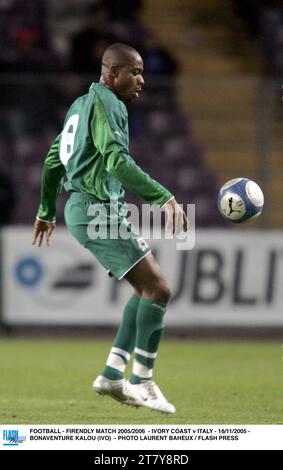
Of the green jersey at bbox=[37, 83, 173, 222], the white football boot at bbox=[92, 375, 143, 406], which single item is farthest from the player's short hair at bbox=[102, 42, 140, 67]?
the white football boot at bbox=[92, 375, 143, 406]

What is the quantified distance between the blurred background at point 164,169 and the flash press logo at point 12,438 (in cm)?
650

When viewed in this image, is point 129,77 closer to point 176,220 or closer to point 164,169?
point 176,220

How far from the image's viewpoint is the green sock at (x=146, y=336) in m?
7.12

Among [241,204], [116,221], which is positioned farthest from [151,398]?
[241,204]

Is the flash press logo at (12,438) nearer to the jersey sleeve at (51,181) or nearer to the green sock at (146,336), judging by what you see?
the green sock at (146,336)

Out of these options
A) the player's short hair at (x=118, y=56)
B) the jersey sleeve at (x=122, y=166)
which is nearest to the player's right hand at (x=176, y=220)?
the jersey sleeve at (x=122, y=166)

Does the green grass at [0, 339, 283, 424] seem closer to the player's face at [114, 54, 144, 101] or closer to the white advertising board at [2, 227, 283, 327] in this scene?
the white advertising board at [2, 227, 283, 327]

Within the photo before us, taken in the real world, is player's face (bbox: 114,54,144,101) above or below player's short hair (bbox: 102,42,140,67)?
below

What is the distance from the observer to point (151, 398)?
7039mm

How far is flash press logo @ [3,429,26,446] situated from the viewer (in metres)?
5.85

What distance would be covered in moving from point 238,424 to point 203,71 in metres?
9.98

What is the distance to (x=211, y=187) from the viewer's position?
13.4 meters

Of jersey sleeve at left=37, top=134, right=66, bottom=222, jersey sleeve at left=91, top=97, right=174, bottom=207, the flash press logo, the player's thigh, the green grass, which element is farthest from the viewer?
jersey sleeve at left=37, top=134, right=66, bottom=222

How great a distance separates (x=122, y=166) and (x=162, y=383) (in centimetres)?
256
